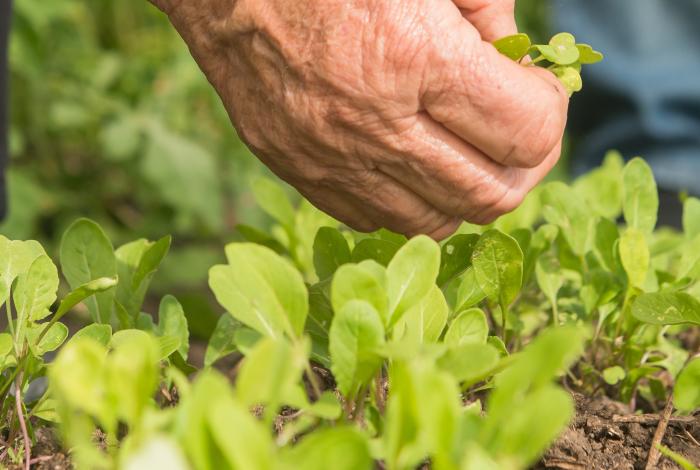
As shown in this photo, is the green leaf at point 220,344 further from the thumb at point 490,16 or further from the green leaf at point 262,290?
the thumb at point 490,16

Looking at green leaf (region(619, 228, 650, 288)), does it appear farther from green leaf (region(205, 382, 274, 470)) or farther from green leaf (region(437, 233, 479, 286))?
green leaf (region(205, 382, 274, 470))

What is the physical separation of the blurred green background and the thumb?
2139 mm

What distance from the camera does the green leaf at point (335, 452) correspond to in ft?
Result: 2.17

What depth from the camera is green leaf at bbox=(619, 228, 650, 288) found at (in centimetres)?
112

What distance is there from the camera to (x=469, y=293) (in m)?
1.14

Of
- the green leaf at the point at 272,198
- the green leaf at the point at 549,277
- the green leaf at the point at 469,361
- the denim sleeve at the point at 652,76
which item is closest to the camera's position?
the green leaf at the point at 469,361

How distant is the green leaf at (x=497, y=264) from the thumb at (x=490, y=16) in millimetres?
306

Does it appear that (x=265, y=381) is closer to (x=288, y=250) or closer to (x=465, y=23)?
(x=465, y=23)

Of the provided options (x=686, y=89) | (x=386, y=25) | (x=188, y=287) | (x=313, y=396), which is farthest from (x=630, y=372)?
(x=686, y=89)

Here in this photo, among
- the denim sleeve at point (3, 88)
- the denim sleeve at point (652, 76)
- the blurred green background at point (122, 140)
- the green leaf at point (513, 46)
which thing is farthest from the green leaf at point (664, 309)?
the denim sleeve at point (652, 76)

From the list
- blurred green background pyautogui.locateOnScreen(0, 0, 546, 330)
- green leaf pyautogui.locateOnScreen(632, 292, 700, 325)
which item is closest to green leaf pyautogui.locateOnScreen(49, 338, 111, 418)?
green leaf pyautogui.locateOnScreen(632, 292, 700, 325)

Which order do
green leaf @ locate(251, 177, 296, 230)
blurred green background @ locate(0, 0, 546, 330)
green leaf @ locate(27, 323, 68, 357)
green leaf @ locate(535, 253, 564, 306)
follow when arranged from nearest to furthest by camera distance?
green leaf @ locate(27, 323, 68, 357) → green leaf @ locate(535, 253, 564, 306) → green leaf @ locate(251, 177, 296, 230) → blurred green background @ locate(0, 0, 546, 330)

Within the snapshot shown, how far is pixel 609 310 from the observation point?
1.21m

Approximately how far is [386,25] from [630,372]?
0.49 m
